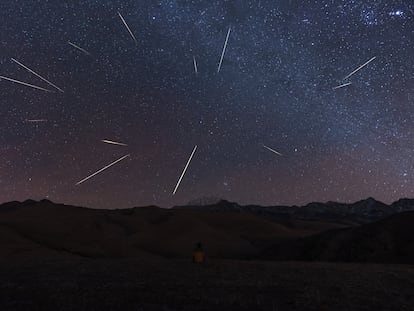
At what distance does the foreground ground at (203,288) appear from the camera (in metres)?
11.8

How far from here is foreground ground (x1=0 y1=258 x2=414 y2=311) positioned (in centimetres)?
1182

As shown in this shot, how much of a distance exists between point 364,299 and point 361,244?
24364 millimetres

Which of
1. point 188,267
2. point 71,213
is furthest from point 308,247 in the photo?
point 71,213

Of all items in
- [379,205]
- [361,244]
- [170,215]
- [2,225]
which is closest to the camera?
[361,244]

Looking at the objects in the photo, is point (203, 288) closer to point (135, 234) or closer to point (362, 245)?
point (362, 245)

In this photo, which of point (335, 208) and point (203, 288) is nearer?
point (203, 288)

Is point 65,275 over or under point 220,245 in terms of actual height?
under

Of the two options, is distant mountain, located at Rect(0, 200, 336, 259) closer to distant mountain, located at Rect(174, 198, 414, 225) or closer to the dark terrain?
the dark terrain

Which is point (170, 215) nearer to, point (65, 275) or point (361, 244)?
point (361, 244)

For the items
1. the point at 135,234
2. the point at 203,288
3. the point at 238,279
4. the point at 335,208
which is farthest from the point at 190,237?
the point at 335,208

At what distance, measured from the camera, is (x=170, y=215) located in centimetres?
7344

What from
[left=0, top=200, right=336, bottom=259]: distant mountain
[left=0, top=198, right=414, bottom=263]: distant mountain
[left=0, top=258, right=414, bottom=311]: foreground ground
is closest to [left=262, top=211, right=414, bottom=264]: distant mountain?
[left=0, top=198, right=414, bottom=263]: distant mountain

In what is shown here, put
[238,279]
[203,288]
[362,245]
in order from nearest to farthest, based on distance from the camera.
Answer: [203,288]
[238,279]
[362,245]

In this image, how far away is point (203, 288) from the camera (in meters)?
13.8
